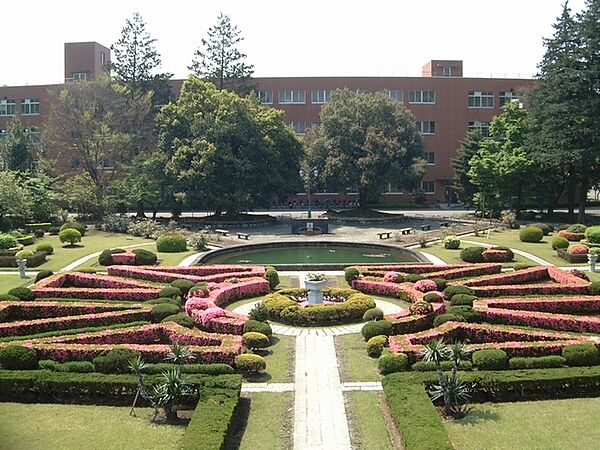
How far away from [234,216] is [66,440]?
38.1 m

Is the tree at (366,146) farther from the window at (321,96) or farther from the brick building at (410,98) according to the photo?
the brick building at (410,98)

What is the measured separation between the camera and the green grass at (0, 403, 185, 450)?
11.4 m

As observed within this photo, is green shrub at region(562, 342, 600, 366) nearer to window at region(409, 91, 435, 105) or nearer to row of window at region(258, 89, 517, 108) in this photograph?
row of window at region(258, 89, 517, 108)

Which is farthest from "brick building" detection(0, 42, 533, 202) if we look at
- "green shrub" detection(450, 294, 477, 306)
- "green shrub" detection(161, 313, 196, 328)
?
"green shrub" detection(161, 313, 196, 328)

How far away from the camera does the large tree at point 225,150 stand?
4572 centimetres

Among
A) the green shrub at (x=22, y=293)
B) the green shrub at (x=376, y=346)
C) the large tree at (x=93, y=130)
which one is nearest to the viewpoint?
the green shrub at (x=376, y=346)

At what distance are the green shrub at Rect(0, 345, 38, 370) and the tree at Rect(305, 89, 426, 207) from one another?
35341mm

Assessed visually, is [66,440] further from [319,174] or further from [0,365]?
[319,174]

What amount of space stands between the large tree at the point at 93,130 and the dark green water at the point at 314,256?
60.2ft

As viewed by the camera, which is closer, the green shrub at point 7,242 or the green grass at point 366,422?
the green grass at point 366,422

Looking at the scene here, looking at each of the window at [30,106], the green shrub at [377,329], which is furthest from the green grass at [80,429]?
the window at [30,106]

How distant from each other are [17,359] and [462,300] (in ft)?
43.7

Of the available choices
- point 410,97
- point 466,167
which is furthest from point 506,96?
point 466,167

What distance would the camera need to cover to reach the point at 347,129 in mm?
49562
